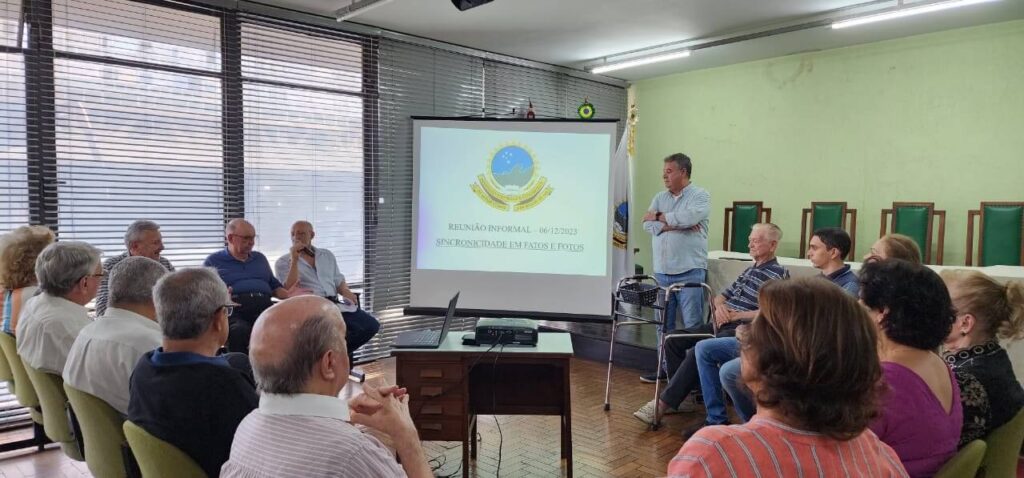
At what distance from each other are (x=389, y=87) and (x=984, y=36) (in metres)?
5.04

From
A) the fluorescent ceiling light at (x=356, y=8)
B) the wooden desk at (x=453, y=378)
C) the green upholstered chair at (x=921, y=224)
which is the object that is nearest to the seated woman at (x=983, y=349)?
the wooden desk at (x=453, y=378)

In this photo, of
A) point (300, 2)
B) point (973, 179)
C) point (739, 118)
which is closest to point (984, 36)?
point (973, 179)

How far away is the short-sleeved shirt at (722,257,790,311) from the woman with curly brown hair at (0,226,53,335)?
3.69 meters

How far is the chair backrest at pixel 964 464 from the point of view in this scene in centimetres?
142

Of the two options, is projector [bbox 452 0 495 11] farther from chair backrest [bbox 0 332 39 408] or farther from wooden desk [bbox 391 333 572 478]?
chair backrest [bbox 0 332 39 408]

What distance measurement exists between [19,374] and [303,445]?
2.29m

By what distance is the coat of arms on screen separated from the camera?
3527mm

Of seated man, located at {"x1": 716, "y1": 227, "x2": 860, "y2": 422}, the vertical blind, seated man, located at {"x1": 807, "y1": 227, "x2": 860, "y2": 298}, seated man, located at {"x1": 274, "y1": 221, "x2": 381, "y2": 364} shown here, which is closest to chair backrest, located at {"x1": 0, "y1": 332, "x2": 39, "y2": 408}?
the vertical blind

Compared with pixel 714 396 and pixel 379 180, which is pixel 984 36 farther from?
pixel 379 180

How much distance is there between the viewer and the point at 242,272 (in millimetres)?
4199

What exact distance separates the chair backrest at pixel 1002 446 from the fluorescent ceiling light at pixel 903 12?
152 inches

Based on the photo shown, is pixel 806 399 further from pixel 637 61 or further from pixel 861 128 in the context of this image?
pixel 861 128

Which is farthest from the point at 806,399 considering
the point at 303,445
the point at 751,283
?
the point at 751,283

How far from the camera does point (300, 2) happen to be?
4613 millimetres
